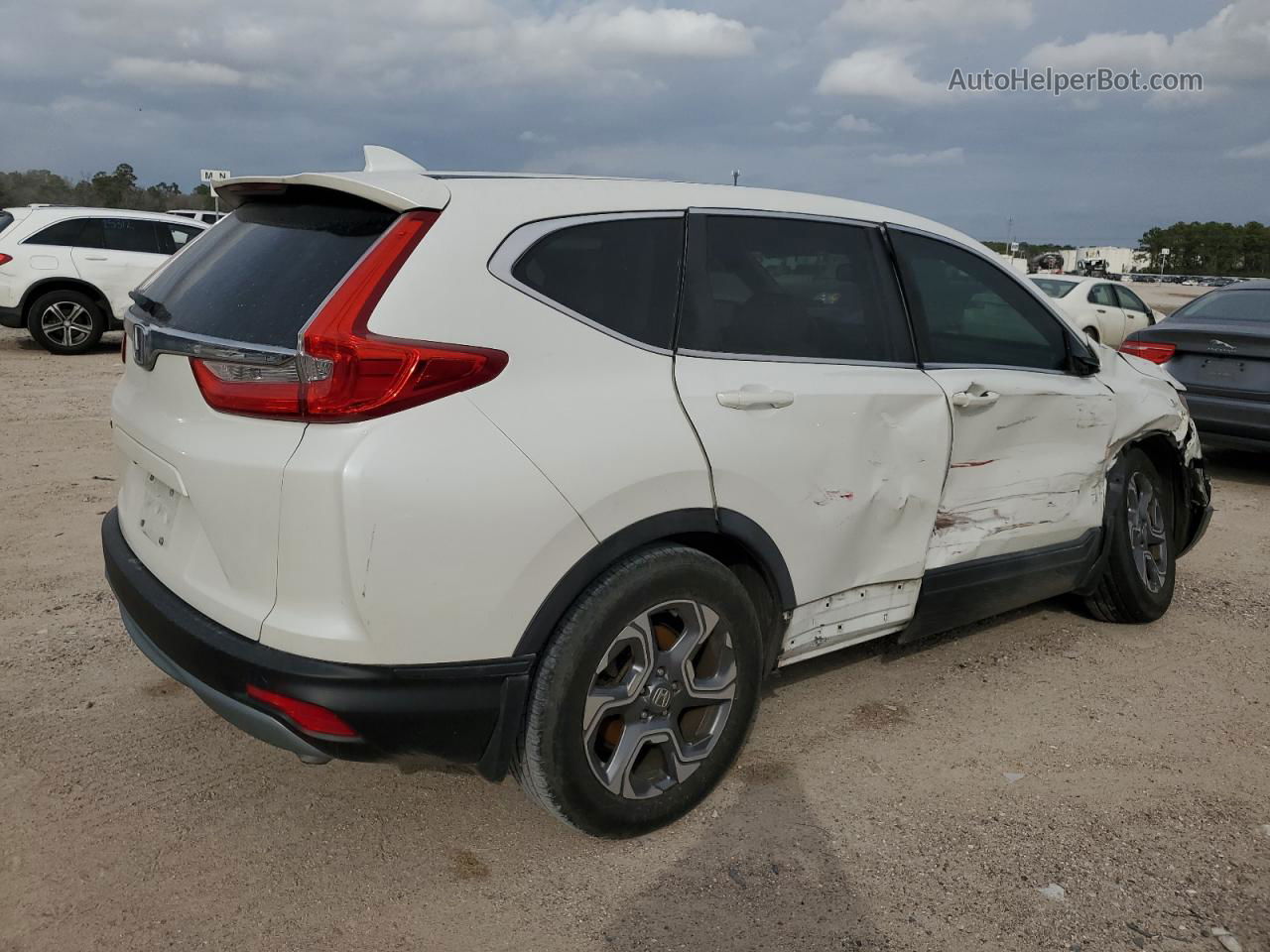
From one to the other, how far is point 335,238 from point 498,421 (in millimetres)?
643

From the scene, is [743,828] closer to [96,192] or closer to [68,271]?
[68,271]

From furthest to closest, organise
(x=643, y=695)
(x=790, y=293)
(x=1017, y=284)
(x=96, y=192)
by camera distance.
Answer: (x=96, y=192)
(x=1017, y=284)
(x=790, y=293)
(x=643, y=695)

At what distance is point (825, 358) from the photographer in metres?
3.24

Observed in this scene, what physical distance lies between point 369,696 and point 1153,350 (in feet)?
23.4

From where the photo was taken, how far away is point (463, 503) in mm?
2344

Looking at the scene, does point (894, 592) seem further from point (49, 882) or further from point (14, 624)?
Result: point (14, 624)

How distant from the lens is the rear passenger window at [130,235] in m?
13.0

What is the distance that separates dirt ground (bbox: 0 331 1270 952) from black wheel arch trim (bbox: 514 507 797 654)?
684mm

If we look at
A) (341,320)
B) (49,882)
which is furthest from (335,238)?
(49,882)

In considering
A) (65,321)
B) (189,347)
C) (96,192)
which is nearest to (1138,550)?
(189,347)

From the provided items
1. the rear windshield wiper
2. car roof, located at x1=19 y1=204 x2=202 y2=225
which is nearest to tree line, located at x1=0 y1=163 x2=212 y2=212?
car roof, located at x1=19 y1=204 x2=202 y2=225

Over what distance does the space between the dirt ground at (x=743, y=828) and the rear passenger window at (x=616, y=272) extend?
4.70 feet

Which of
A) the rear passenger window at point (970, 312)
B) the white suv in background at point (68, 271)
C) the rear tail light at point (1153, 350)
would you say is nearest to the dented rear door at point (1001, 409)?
the rear passenger window at point (970, 312)

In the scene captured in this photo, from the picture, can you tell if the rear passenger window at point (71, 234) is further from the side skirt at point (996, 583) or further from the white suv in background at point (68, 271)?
the side skirt at point (996, 583)
